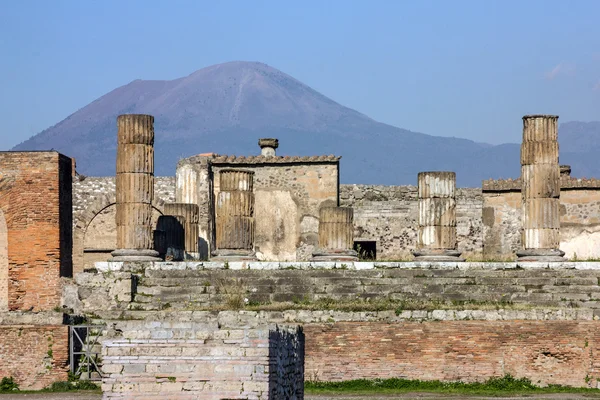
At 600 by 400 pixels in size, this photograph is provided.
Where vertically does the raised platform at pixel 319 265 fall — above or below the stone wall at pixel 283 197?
below

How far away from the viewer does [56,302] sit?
1059 inches

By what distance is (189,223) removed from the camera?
29.1 metres

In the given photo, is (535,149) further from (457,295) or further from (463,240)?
(463,240)

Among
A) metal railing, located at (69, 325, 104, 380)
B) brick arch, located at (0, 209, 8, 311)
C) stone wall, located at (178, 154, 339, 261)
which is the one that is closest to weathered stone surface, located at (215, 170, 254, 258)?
metal railing, located at (69, 325, 104, 380)

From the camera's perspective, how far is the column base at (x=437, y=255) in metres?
26.1

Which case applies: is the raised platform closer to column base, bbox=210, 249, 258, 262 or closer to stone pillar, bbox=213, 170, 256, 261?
column base, bbox=210, 249, 258, 262

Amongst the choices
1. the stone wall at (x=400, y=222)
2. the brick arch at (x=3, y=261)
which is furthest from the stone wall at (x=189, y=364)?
A: the stone wall at (x=400, y=222)

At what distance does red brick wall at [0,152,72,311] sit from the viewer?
27172 mm

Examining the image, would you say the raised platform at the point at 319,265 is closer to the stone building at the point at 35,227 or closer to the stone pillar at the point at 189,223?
the stone building at the point at 35,227

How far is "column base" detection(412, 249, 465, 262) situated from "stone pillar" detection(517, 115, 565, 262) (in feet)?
4.13

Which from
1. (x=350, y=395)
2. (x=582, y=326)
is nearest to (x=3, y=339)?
(x=350, y=395)

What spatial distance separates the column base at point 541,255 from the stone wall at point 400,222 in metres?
9.21

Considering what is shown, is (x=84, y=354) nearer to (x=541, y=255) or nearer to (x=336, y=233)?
(x=336, y=233)

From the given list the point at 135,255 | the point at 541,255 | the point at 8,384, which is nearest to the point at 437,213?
the point at 541,255
